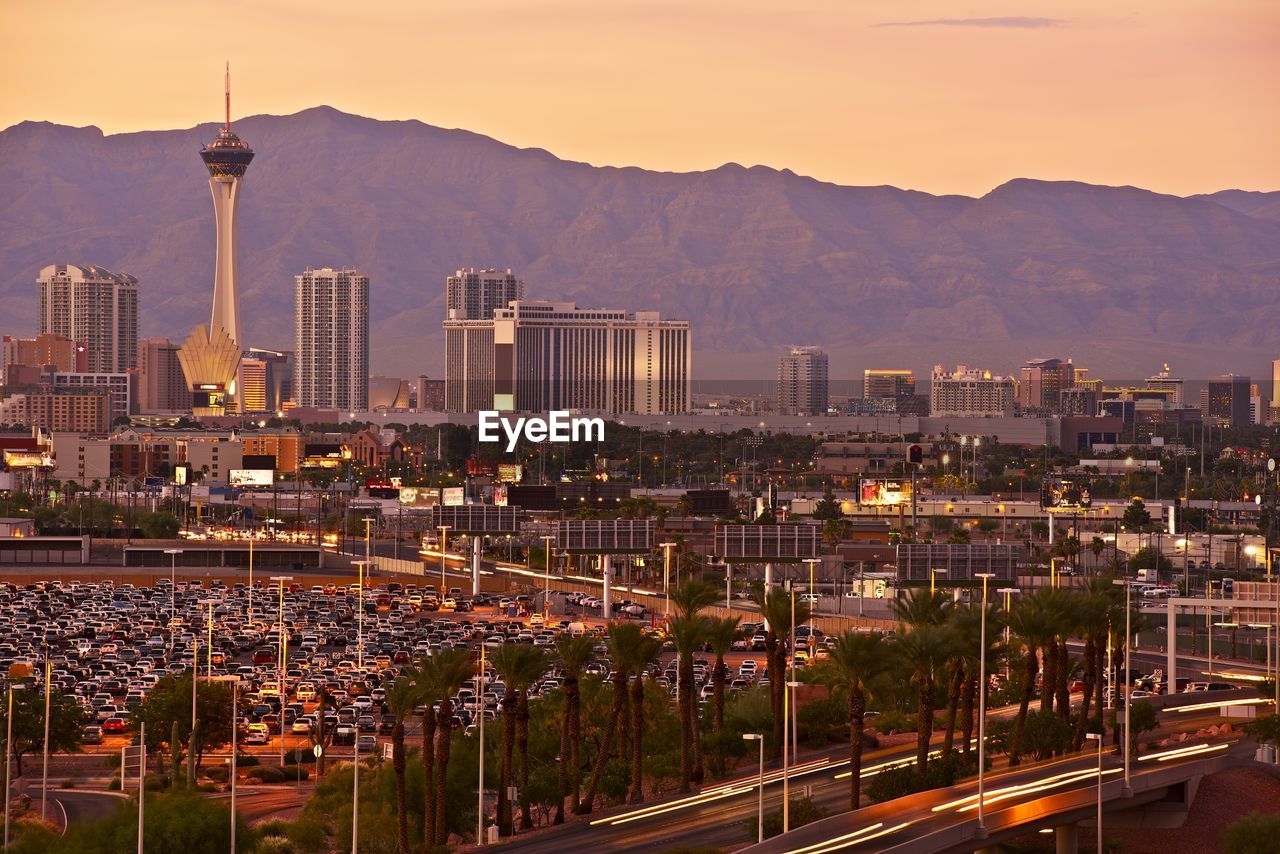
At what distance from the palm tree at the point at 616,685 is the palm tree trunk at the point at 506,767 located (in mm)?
2427

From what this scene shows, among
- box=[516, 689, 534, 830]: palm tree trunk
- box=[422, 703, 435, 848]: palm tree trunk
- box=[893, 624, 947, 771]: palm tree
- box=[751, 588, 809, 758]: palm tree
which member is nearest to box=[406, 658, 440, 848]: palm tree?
box=[422, 703, 435, 848]: palm tree trunk

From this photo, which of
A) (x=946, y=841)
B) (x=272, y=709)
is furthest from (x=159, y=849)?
(x=272, y=709)

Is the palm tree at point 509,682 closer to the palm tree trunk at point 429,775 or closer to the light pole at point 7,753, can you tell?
the palm tree trunk at point 429,775

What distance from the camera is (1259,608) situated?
275 feet

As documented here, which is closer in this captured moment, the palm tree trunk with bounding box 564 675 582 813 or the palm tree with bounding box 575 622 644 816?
the palm tree with bounding box 575 622 644 816

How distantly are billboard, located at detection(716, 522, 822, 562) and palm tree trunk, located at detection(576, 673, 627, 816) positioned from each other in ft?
126

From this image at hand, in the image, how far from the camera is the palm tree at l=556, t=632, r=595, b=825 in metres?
64.1

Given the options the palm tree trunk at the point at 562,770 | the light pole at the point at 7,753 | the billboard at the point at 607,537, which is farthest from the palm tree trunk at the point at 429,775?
the billboard at the point at 607,537

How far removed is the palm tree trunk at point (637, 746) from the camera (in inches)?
2554

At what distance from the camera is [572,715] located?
217 ft

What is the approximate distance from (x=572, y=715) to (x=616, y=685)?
1826 mm

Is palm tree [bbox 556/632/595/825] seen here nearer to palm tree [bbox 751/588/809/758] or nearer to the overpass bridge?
palm tree [bbox 751/588/809/758]

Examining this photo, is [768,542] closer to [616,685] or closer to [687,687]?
[616,685]

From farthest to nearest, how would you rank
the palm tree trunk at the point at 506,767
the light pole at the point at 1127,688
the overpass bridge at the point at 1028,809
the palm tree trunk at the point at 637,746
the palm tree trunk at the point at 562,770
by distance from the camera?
the palm tree trunk at the point at 637,746, the palm tree trunk at the point at 562,770, the palm tree trunk at the point at 506,767, the light pole at the point at 1127,688, the overpass bridge at the point at 1028,809
